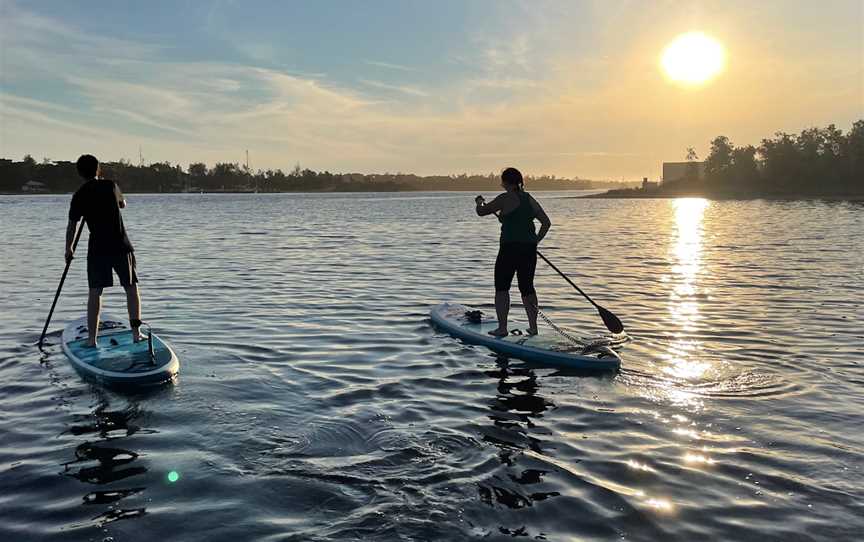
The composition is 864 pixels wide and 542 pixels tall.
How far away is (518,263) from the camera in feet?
31.7

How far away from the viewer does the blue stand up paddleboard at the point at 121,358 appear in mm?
7680

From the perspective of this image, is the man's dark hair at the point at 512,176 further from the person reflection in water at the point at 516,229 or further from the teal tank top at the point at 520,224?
the teal tank top at the point at 520,224

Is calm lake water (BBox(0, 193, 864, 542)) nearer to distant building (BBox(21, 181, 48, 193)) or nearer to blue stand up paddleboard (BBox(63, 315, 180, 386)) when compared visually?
blue stand up paddleboard (BBox(63, 315, 180, 386))

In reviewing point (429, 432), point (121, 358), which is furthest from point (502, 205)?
point (121, 358)

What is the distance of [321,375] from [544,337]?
11.7 ft

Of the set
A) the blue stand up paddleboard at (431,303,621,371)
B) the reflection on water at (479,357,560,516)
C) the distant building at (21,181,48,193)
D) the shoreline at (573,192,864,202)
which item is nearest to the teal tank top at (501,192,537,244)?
the blue stand up paddleboard at (431,303,621,371)

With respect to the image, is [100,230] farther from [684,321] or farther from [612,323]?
[684,321]

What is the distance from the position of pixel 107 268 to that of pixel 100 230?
51 centimetres

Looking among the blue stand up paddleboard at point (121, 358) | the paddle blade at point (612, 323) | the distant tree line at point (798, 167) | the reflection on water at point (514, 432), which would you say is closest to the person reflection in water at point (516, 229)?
the reflection on water at point (514, 432)

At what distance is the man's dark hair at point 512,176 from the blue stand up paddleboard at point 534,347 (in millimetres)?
2367

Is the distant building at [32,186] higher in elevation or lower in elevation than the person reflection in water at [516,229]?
higher

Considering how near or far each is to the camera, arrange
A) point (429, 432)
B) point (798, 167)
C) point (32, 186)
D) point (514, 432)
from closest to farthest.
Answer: point (429, 432) → point (514, 432) → point (798, 167) → point (32, 186)

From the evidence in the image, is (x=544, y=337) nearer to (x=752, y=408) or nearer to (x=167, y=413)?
(x=752, y=408)

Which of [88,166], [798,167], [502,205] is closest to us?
[88,166]
